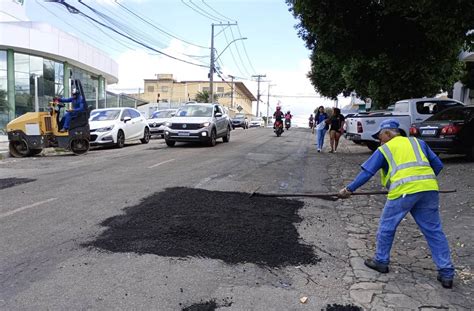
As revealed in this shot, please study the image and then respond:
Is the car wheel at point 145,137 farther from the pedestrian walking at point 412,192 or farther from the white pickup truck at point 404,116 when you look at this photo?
the pedestrian walking at point 412,192

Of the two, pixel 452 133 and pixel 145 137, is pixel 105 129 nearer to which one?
pixel 145 137

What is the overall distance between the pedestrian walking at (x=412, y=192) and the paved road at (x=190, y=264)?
31 cm

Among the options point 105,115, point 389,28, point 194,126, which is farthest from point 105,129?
point 389,28

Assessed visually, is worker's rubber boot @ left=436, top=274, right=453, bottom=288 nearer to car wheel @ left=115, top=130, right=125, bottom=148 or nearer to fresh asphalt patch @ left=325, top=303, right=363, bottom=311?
fresh asphalt patch @ left=325, top=303, right=363, bottom=311

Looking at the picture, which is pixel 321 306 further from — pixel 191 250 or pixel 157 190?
pixel 157 190

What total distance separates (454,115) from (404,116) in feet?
7.62

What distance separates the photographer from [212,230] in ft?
18.3

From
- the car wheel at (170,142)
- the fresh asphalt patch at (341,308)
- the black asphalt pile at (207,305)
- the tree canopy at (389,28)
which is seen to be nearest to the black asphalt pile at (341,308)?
the fresh asphalt patch at (341,308)

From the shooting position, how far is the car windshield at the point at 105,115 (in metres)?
17.5

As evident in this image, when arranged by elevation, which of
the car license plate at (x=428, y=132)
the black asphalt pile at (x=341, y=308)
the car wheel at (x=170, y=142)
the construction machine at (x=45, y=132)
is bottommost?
the black asphalt pile at (x=341, y=308)

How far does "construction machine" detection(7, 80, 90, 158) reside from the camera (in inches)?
539

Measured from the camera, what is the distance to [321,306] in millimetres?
3779

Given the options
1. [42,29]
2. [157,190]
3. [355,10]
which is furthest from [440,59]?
[42,29]

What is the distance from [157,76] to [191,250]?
9704 centimetres
